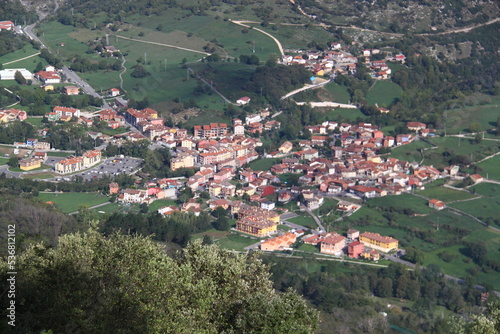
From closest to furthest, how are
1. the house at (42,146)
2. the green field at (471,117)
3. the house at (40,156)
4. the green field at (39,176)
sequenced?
the green field at (39,176), the house at (40,156), the house at (42,146), the green field at (471,117)

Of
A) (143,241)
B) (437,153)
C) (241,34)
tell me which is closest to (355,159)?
(437,153)

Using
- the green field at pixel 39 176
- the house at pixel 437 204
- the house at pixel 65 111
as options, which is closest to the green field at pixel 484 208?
the house at pixel 437 204

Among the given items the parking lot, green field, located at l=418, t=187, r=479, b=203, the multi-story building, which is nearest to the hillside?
the multi-story building

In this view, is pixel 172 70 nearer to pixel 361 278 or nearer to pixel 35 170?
pixel 35 170

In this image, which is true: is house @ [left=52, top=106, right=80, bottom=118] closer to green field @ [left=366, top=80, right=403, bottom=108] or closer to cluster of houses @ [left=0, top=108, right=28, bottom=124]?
cluster of houses @ [left=0, top=108, right=28, bottom=124]

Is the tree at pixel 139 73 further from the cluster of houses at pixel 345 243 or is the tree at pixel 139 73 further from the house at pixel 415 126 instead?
the cluster of houses at pixel 345 243

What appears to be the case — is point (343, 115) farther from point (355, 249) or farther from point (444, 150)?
point (355, 249)
